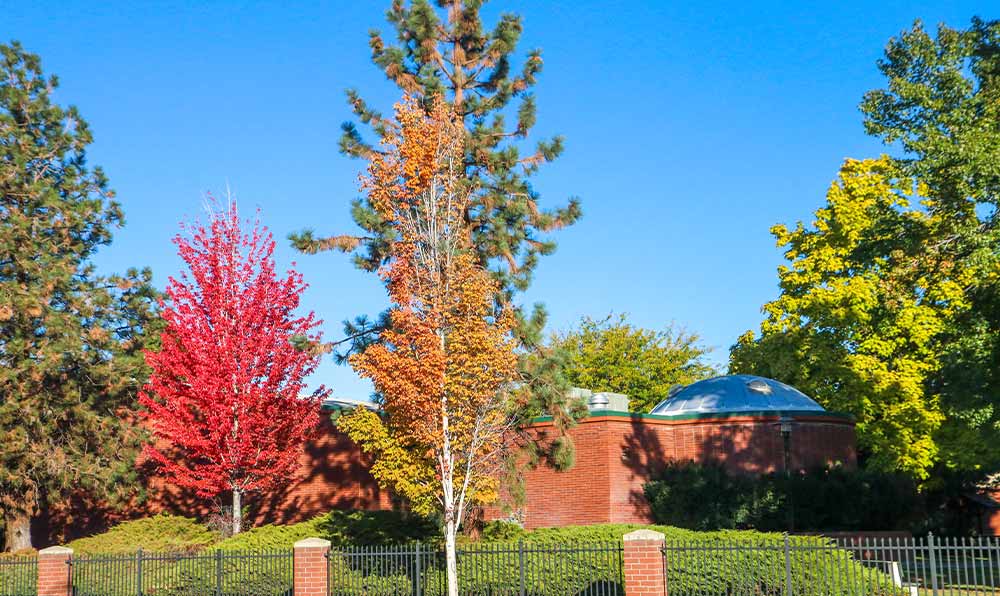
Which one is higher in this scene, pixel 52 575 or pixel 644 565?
pixel 644 565

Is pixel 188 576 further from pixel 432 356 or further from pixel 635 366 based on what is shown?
pixel 635 366

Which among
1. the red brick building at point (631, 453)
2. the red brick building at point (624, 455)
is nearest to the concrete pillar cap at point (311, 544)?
the red brick building at point (624, 455)

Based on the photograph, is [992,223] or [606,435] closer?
[992,223]

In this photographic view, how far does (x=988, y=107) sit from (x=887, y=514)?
13865 millimetres

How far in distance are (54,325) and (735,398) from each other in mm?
21536

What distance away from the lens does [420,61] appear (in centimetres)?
2900

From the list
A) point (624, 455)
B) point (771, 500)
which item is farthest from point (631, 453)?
point (771, 500)

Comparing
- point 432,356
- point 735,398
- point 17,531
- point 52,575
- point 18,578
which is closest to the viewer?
point 432,356

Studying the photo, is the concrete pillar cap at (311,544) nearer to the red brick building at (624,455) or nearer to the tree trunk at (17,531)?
the red brick building at (624,455)

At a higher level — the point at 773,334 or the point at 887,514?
the point at 773,334

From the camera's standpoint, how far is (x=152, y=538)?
27.8 meters

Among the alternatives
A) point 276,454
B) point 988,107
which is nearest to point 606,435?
point 276,454

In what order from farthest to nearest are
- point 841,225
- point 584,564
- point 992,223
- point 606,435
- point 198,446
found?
point 841,225 < point 606,435 < point 198,446 < point 992,223 < point 584,564

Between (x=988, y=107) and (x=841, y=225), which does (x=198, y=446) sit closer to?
(x=988, y=107)
